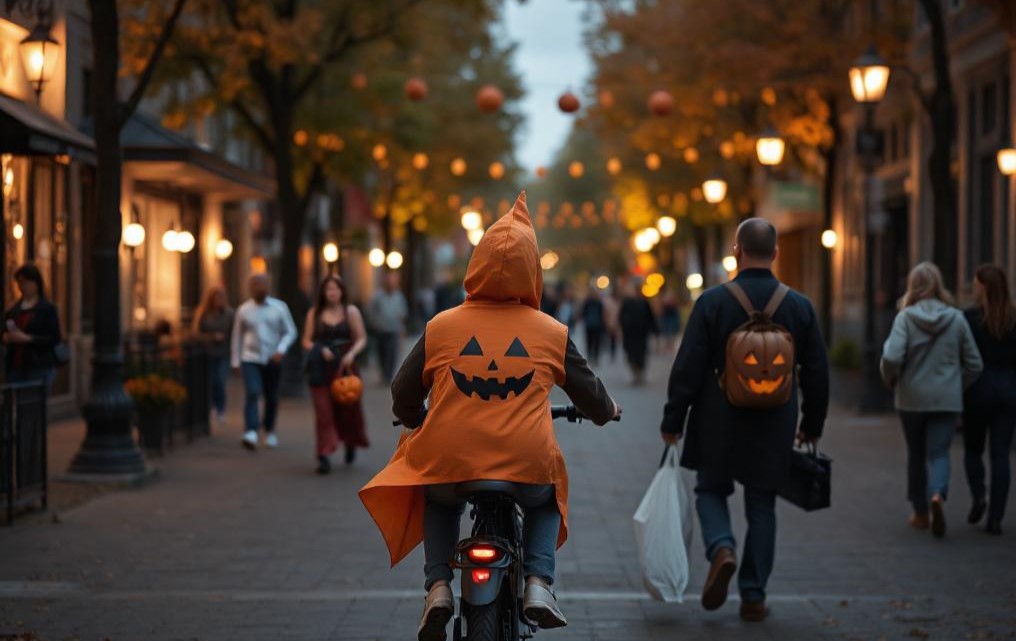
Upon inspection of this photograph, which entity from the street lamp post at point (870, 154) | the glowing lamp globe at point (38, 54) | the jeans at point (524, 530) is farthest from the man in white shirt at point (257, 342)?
the jeans at point (524, 530)

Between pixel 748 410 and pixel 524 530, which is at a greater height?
pixel 748 410

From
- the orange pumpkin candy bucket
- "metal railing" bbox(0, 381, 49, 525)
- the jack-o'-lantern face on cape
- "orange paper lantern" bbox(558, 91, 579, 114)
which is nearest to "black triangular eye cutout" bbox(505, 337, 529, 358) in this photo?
the jack-o'-lantern face on cape

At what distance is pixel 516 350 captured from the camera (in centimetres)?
581

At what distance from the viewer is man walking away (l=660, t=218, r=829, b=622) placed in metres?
8.17

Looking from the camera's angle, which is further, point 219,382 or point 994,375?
point 219,382

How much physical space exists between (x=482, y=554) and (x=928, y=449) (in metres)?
6.62

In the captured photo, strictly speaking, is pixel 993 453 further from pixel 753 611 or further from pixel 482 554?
pixel 482 554

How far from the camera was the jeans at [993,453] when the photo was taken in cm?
1138

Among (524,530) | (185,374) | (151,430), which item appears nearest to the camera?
(524,530)

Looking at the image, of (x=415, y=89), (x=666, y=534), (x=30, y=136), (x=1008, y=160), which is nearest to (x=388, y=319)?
(x=415, y=89)

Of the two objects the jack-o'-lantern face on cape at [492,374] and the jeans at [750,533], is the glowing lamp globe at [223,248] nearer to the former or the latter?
the jeans at [750,533]

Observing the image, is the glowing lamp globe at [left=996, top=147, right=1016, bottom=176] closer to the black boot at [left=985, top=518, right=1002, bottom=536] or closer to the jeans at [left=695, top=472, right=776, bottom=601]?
the black boot at [left=985, top=518, right=1002, bottom=536]

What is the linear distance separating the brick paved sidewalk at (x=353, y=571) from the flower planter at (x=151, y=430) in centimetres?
108

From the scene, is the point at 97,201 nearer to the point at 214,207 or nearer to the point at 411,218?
the point at 214,207
